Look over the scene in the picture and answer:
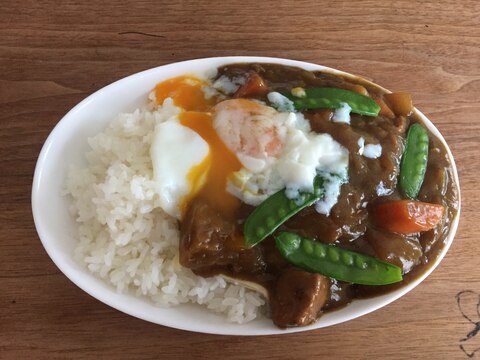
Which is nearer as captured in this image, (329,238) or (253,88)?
(329,238)

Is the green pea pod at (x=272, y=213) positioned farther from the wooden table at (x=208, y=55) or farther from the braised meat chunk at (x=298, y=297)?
Answer: the wooden table at (x=208, y=55)

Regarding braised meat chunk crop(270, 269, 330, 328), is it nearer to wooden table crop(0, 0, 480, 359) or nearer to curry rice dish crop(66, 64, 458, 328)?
curry rice dish crop(66, 64, 458, 328)

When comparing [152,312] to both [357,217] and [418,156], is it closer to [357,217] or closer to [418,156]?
[357,217]

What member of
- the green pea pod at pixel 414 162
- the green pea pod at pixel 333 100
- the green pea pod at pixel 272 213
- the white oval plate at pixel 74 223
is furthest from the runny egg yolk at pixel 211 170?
the green pea pod at pixel 414 162

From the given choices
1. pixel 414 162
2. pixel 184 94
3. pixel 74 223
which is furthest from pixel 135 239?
pixel 414 162

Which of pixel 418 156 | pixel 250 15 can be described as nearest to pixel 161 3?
pixel 250 15

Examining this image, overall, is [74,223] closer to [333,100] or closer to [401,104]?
[333,100]

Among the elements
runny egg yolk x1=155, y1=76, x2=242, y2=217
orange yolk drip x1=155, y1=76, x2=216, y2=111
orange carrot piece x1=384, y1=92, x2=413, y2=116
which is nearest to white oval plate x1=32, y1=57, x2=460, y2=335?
orange yolk drip x1=155, y1=76, x2=216, y2=111
